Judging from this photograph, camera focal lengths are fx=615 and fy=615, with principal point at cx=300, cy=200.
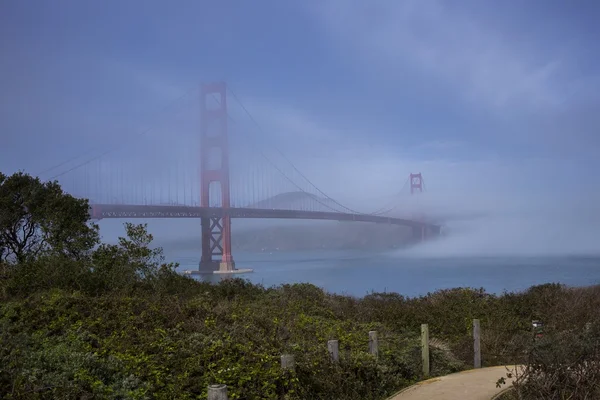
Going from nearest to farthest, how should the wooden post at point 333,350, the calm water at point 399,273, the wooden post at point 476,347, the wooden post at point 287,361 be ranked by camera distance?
the wooden post at point 287,361 → the wooden post at point 333,350 → the wooden post at point 476,347 → the calm water at point 399,273

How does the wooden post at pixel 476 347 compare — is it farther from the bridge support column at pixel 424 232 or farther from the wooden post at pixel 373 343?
the bridge support column at pixel 424 232

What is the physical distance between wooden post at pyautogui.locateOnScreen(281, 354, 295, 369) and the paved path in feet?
5.43

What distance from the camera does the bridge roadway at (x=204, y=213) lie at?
3524 centimetres

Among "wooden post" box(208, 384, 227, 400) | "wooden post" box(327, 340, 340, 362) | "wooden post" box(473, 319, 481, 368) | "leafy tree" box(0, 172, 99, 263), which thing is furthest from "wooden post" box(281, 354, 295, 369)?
"leafy tree" box(0, 172, 99, 263)

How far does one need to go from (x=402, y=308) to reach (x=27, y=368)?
1127cm

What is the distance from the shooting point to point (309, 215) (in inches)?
1953

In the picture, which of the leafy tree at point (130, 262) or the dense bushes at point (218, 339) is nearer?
the dense bushes at point (218, 339)

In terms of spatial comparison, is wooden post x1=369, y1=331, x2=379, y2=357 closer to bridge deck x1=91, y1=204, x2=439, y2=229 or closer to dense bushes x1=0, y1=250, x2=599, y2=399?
dense bushes x1=0, y1=250, x2=599, y2=399

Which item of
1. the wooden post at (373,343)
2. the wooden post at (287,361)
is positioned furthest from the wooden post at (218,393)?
the wooden post at (373,343)

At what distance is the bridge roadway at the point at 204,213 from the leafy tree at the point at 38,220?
912 cm

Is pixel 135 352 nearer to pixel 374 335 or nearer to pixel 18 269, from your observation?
pixel 374 335

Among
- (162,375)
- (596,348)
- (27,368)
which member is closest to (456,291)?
(596,348)

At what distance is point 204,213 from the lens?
4519 centimetres

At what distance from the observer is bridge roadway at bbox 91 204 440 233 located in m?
35.2
